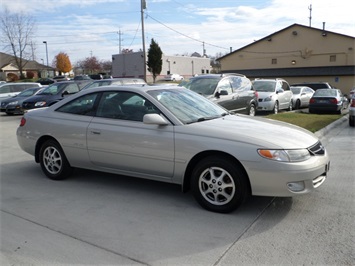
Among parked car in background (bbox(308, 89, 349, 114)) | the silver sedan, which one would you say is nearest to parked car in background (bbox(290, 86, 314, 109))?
parked car in background (bbox(308, 89, 349, 114))

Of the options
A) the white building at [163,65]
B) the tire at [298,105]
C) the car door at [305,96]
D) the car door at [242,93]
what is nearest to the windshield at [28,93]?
the car door at [242,93]

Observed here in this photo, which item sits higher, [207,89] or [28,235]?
[207,89]

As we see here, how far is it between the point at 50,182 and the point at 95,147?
1.13 m

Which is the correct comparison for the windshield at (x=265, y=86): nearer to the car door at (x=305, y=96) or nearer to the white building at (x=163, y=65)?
the car door at (x=305, y=96)

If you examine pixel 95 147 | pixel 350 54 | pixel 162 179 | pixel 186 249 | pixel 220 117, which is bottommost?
pixel 186 249

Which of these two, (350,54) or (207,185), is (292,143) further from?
(350,54)

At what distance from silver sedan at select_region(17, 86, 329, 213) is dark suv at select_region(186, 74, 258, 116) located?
4.95m

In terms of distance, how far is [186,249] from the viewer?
3387 millimetres

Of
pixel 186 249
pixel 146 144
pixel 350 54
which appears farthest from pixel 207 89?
pixel 350 54

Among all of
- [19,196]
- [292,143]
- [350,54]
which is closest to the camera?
[292,143]

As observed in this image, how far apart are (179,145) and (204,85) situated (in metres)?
6.76

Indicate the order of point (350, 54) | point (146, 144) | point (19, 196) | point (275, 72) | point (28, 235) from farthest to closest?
1. point (275, 72)
2. point (350, 54)
3. point (19, 196)
4. point (146, 144)
5. point (28, 235)

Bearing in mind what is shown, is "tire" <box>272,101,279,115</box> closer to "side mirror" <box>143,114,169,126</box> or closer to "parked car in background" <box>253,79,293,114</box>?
"parked car in background" <box>253,79,293,114</box>

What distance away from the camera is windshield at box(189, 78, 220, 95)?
34.6 feet
